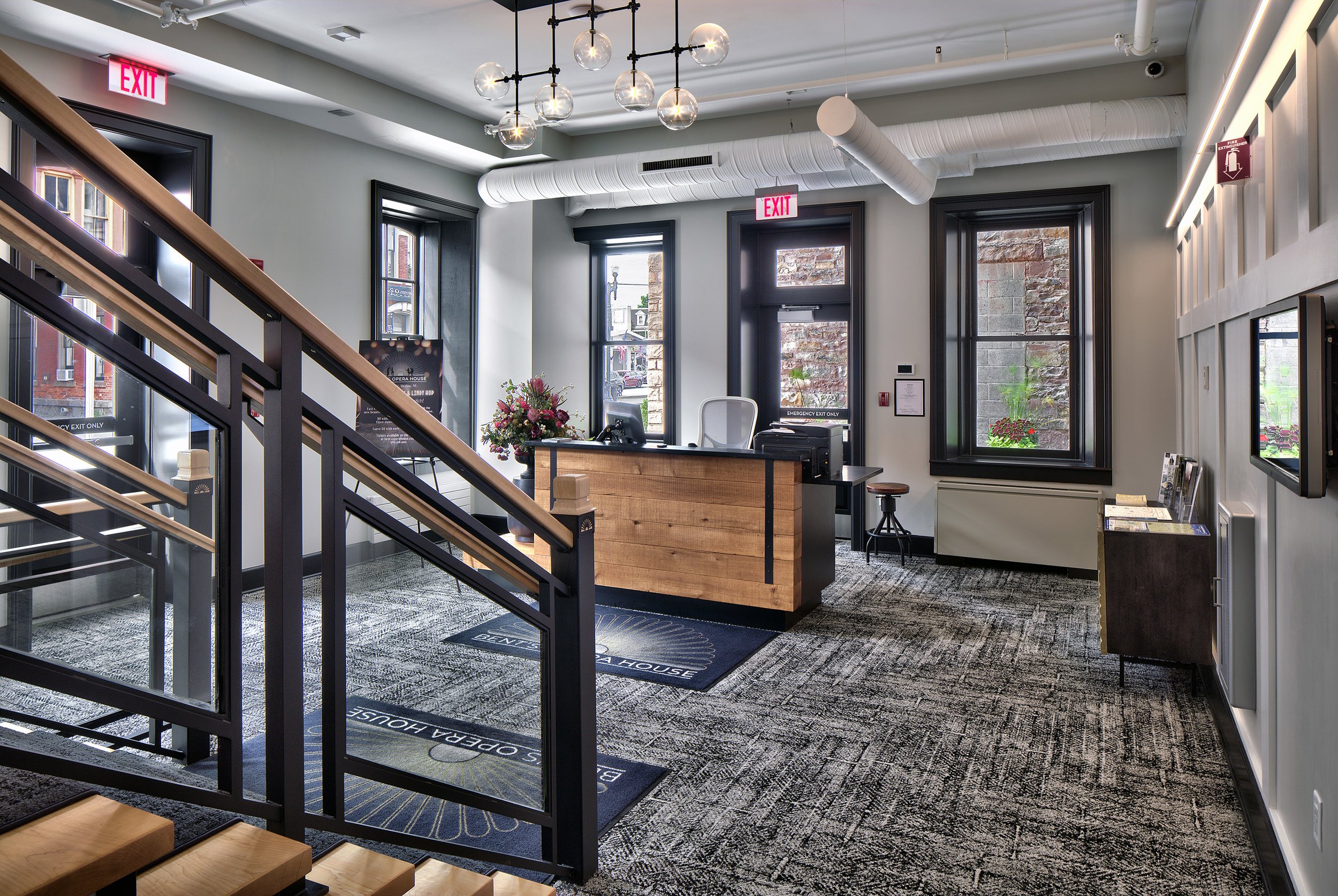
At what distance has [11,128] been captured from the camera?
1.25 metres

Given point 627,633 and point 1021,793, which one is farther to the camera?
point 627,633

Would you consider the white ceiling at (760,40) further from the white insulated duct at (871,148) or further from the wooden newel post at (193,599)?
the wooden newel post at (193,599)

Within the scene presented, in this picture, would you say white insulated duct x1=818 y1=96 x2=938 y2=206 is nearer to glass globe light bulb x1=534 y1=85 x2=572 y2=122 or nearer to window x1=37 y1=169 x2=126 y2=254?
glass globe light bulb x1=534 y1=85 x2=572 y2=122

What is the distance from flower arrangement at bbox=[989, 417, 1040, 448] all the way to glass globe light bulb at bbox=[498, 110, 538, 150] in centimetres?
457

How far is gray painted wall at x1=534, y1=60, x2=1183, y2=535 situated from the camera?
6.48 meters

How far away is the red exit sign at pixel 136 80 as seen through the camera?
5.14m

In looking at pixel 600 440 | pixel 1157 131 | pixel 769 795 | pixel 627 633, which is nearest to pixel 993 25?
pixel 1157 131

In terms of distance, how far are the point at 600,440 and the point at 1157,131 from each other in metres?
4.01

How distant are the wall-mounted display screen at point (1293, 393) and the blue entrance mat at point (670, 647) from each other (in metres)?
2.58

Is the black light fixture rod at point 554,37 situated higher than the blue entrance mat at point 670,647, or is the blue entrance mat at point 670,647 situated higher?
the black light fixture rod at point 554,37

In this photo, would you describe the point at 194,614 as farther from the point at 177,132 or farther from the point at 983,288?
the point at 983,288

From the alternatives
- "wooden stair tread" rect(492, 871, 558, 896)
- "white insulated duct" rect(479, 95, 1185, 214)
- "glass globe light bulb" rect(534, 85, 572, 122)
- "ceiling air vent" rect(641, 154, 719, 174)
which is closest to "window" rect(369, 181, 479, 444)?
"white insulated duct" rect(479, 95, 1185, 214)

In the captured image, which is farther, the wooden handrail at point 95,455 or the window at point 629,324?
the window at point 629,324

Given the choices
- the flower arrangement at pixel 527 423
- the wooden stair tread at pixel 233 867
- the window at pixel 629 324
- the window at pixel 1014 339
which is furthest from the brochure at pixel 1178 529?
the window at pixel 629 324
